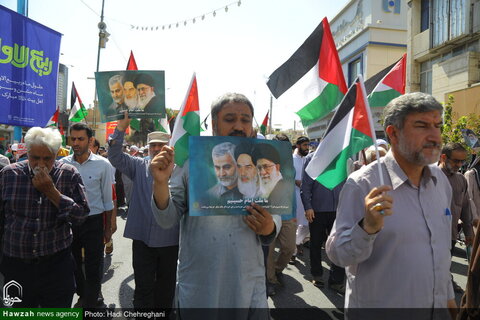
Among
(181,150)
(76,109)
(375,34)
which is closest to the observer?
(181,150)

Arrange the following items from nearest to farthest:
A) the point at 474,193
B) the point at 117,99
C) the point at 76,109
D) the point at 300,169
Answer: the point at 117,99 < the point at 474,193 < the point at 300,169 < the point at 76,109

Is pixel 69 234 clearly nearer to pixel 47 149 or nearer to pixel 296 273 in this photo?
pixel 47 149

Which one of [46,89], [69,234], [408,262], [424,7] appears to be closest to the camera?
[408,262]

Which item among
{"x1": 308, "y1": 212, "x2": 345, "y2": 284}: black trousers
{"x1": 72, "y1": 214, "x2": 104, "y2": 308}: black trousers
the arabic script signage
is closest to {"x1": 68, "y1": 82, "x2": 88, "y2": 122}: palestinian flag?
the arabic script signage

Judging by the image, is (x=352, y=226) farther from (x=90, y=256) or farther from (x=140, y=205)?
(x=90, y=256)

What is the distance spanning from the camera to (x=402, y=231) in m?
1.98

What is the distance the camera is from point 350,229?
204 cm

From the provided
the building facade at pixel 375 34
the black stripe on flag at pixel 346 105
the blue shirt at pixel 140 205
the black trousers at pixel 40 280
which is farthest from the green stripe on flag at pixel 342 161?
the building facade at pixel 375 34

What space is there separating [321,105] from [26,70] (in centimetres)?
343

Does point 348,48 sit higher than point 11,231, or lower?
higher

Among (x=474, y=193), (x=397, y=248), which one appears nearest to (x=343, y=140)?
(x=397, y=248)

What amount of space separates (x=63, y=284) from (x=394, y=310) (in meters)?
2.49

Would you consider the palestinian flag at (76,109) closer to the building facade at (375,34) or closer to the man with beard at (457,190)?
the man with beard at (457,190)

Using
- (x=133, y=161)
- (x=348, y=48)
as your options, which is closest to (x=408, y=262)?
(x=133, y=161)
